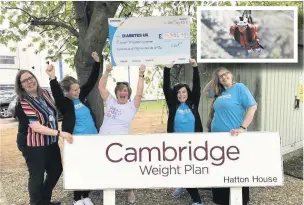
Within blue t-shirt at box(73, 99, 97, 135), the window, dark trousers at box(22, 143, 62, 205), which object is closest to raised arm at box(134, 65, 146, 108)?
blue t-shirt at box(73, 99, 97, 135)

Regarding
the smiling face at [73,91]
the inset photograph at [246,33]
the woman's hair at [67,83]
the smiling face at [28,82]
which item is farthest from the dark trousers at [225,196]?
the inset photograph at [246,33]

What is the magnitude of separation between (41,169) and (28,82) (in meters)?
1.06

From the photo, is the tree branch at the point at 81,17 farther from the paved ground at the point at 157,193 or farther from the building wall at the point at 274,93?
the building wall at the point at 274,93

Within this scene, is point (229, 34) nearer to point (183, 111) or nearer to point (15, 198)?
point (183, 111)

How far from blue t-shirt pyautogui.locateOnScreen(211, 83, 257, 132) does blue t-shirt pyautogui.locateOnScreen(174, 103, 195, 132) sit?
34cm

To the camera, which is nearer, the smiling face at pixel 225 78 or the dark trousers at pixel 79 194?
the smiling face at pixel 225 78

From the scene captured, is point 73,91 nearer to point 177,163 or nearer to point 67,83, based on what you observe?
point 67,83

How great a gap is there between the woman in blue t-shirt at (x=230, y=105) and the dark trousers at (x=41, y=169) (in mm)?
2060

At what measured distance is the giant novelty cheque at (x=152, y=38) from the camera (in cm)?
401

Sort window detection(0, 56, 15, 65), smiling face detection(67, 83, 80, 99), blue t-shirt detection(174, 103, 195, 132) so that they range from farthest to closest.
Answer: window detection(0, 56, 15, 65) → blue t-shirt detection(174, 103, 195, 132) → smiling face detection(67, 83, 80, 99)

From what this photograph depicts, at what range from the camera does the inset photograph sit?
243 inches

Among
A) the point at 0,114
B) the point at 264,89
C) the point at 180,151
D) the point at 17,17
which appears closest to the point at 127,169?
the point at 180,151

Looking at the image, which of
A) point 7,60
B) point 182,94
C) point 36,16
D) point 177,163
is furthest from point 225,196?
point 7,60

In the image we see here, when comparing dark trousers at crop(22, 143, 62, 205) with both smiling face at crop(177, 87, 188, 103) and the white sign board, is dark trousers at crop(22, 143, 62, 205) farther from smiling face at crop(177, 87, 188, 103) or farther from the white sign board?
smiling face at crop(177, 87, 188, 103)
